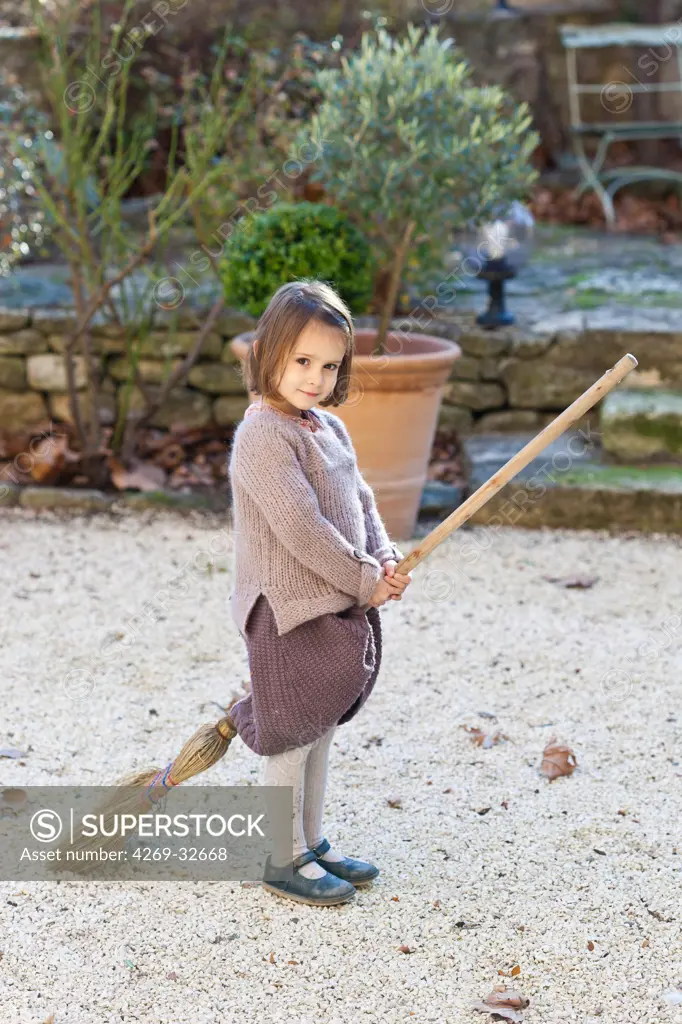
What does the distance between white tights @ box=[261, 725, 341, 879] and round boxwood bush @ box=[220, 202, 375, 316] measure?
92.7 inches

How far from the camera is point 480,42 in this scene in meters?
8.09

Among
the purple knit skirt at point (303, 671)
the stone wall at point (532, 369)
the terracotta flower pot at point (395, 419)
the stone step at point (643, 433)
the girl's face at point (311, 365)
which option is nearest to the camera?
the girl's face at point (311, 365)

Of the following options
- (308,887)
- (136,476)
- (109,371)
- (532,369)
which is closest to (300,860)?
(308,887)

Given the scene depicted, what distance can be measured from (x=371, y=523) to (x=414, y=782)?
0.79 metres

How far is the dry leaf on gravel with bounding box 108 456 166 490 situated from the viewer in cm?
502

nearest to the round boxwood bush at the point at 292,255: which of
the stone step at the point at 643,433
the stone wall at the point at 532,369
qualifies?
the stone wall at the point at 532,369

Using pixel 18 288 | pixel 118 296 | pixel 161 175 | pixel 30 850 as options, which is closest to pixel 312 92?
pixel 118 296

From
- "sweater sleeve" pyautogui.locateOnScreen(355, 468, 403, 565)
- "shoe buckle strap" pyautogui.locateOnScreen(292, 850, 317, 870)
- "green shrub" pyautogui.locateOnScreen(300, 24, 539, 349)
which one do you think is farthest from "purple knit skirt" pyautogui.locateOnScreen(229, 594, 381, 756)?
"green shrub" pyautogui.locateOnScreen(300, 24, 539, 349)

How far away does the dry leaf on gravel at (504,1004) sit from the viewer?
206 cm

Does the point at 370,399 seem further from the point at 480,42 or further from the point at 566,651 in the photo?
the point at 480,42

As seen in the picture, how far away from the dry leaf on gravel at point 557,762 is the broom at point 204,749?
2.60ft

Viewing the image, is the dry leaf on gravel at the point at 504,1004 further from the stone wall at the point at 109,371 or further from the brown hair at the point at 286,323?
the stone wall at the point at 109,371

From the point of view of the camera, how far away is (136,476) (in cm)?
505

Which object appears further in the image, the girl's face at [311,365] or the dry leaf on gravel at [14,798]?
the dry leaf on gravel at [14,798]
